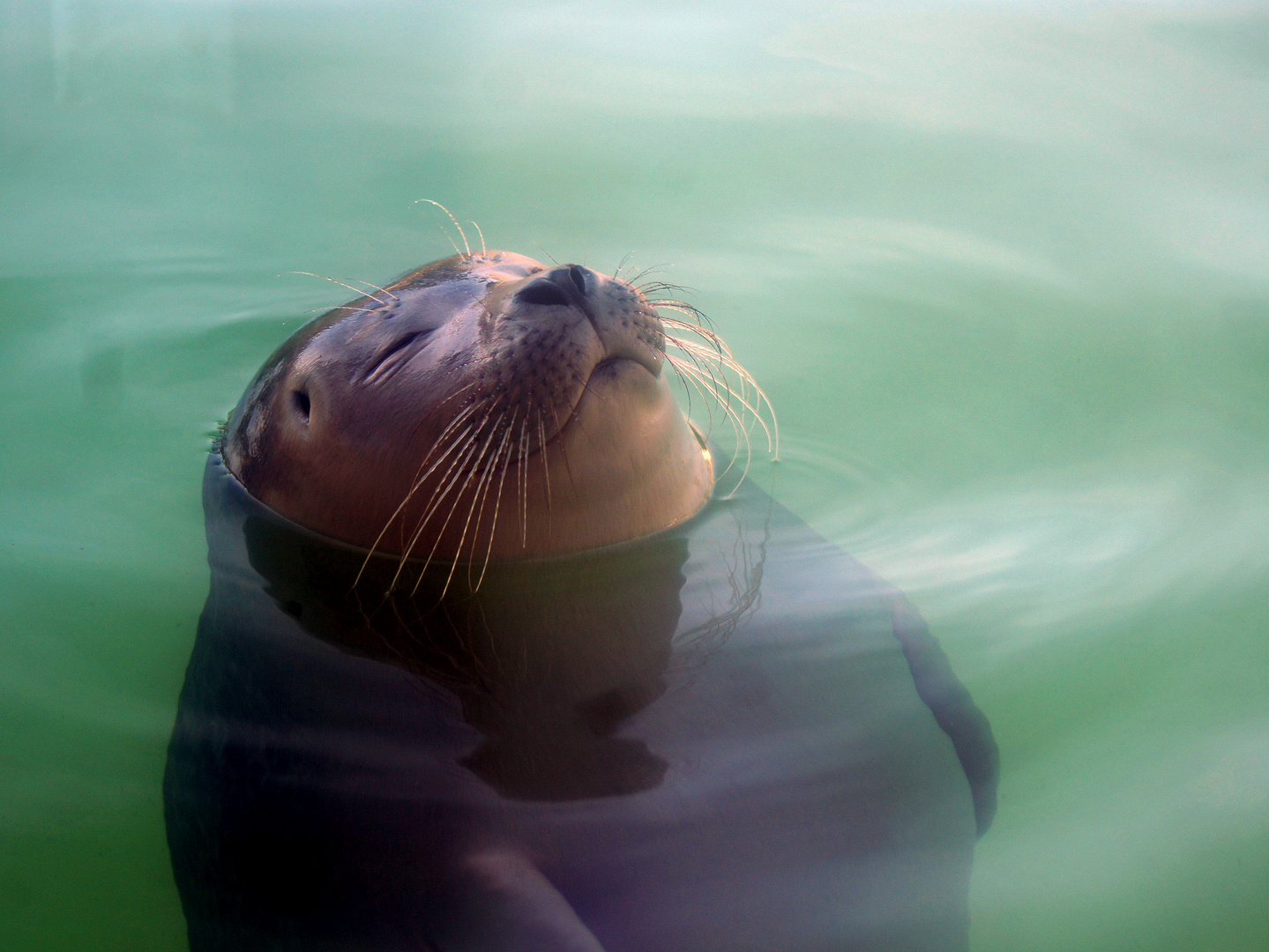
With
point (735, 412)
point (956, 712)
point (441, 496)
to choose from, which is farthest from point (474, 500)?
point (735, 412)

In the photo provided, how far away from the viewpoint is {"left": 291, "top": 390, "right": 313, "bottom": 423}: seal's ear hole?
256 centimetres

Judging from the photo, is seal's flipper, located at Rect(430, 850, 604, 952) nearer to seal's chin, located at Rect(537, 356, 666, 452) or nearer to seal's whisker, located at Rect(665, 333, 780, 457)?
seal's chin, located at Rect(537, 356, 666, 452)

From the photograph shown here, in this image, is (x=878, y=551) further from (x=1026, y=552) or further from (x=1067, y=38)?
(x=1067, y=38)

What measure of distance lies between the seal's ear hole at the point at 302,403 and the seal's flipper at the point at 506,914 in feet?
4.04

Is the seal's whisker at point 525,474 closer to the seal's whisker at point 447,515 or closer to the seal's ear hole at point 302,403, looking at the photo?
the seal's whisker at point 447,515

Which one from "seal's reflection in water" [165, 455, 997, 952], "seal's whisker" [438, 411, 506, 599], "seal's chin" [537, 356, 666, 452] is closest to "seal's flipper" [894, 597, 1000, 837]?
"seal's reflection in water" [165, 455, 997, 952]

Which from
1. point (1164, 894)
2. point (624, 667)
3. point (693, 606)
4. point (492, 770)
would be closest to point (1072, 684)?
point (1164, 894)

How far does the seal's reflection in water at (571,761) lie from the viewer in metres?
1.75

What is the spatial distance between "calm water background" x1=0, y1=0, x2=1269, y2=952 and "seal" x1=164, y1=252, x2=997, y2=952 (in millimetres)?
195

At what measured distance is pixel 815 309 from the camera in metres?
3.91

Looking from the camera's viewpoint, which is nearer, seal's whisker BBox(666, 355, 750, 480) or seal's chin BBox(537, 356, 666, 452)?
seal's chin BBox(537, 356, 666, 452)

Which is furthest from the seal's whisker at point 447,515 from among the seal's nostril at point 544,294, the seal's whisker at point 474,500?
the seal's nostril at point 544,294

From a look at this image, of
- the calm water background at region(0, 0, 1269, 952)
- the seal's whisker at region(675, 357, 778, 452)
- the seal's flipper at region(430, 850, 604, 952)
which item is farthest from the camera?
the seal's whisker at region(675, 357, 778, 452)

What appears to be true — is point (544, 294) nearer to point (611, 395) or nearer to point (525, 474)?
point (611, 395)
